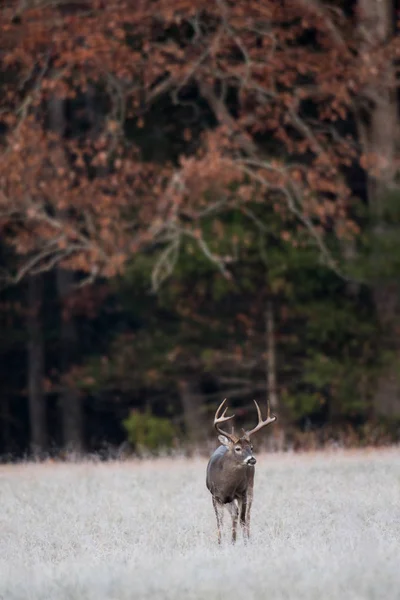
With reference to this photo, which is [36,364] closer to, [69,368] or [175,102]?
[69,368]

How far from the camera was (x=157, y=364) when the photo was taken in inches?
989

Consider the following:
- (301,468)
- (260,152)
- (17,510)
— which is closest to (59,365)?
(260,152)

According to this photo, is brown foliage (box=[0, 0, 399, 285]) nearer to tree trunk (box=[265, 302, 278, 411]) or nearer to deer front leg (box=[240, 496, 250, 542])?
tree trunk (box=[265, 302, 278, 411])

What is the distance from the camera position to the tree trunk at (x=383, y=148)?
71.4 ft

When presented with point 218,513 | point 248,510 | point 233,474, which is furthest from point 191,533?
point 233,474

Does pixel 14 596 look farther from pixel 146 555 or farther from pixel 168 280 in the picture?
pixel 168 280

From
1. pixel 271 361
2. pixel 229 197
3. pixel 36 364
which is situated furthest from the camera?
pixel 36 364

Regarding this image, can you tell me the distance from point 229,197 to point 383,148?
279cm

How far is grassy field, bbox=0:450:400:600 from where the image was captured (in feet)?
24.1

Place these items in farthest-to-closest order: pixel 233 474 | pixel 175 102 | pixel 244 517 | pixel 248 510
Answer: pixel 175 102 → pixel 244 517 → pixel 248 510 → pixel 233 474

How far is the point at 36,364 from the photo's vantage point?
3003 cm

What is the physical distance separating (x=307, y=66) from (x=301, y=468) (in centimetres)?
876

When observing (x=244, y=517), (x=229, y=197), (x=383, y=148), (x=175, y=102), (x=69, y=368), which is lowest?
(x=69, y=368)

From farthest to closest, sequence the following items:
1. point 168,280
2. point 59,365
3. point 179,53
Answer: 1. point 59,365
2. point 168,280
3. point 179,53
